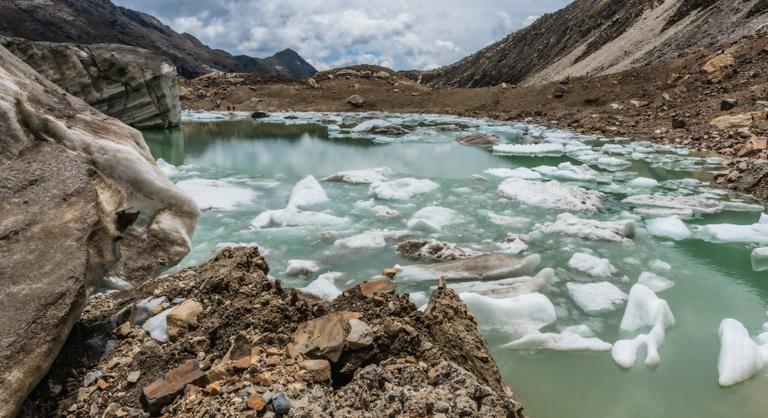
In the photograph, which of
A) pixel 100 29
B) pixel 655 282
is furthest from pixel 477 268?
pixel 100 29

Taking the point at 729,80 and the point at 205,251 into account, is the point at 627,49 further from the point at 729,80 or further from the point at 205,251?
the point at 205,251

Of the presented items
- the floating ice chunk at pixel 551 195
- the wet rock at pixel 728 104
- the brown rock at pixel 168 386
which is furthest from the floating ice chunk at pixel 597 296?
the wet rock at pixel 728 104

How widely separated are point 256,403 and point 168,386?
0.45 metres

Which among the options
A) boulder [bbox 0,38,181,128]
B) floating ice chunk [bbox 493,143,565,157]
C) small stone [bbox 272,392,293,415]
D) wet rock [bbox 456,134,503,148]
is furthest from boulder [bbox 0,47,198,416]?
boulder [bbox 0,38,181,128]

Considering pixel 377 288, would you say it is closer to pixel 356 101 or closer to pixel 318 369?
pixel 318 369

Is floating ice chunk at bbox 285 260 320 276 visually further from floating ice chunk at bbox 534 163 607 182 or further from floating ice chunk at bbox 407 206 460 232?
floating ice chunk at bbox 534 163 607 182

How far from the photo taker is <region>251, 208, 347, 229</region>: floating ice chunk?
634cm

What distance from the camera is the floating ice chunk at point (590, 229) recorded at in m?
5.64

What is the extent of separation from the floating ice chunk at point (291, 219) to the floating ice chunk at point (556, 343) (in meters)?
3.50

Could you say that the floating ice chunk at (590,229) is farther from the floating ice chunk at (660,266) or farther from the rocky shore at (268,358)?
the rocky shore at (268,358)

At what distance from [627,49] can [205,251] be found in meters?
33.2

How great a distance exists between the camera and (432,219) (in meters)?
6.45

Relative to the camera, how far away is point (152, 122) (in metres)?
19.6

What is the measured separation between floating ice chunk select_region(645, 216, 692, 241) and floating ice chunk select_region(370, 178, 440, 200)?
11.2 feet
